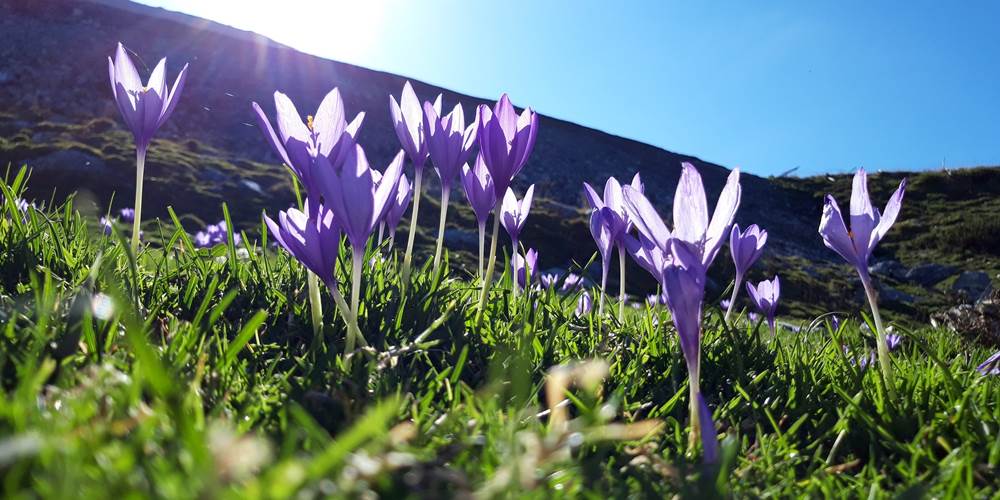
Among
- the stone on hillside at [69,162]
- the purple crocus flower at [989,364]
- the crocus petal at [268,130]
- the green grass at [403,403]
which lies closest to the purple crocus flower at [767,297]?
the green grass at [403,403]

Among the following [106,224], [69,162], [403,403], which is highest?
[403,403]

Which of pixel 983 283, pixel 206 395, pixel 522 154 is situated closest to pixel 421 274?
pixel 522 154

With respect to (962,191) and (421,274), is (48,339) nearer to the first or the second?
(421,274)

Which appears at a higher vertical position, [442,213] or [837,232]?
[837,232]

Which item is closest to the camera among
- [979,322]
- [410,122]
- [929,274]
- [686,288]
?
[686,288]

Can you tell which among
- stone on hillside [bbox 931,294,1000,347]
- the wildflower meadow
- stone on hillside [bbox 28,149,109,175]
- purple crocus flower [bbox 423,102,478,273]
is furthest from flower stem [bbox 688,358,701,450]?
stone on hillside [bbox 28,149,109,175]

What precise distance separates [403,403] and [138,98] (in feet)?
4.53

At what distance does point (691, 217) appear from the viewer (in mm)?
1451

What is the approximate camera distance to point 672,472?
115 centimetres

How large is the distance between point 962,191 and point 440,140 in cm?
4260

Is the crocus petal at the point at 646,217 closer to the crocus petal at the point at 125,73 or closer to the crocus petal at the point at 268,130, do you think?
the crocus petal at the point at 268,130

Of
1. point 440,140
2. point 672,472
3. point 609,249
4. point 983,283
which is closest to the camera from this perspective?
point 672,472

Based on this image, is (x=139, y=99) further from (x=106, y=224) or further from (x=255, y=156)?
(x=255, y=156)

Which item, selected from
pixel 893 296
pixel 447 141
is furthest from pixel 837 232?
Answer: pixel 893 296
